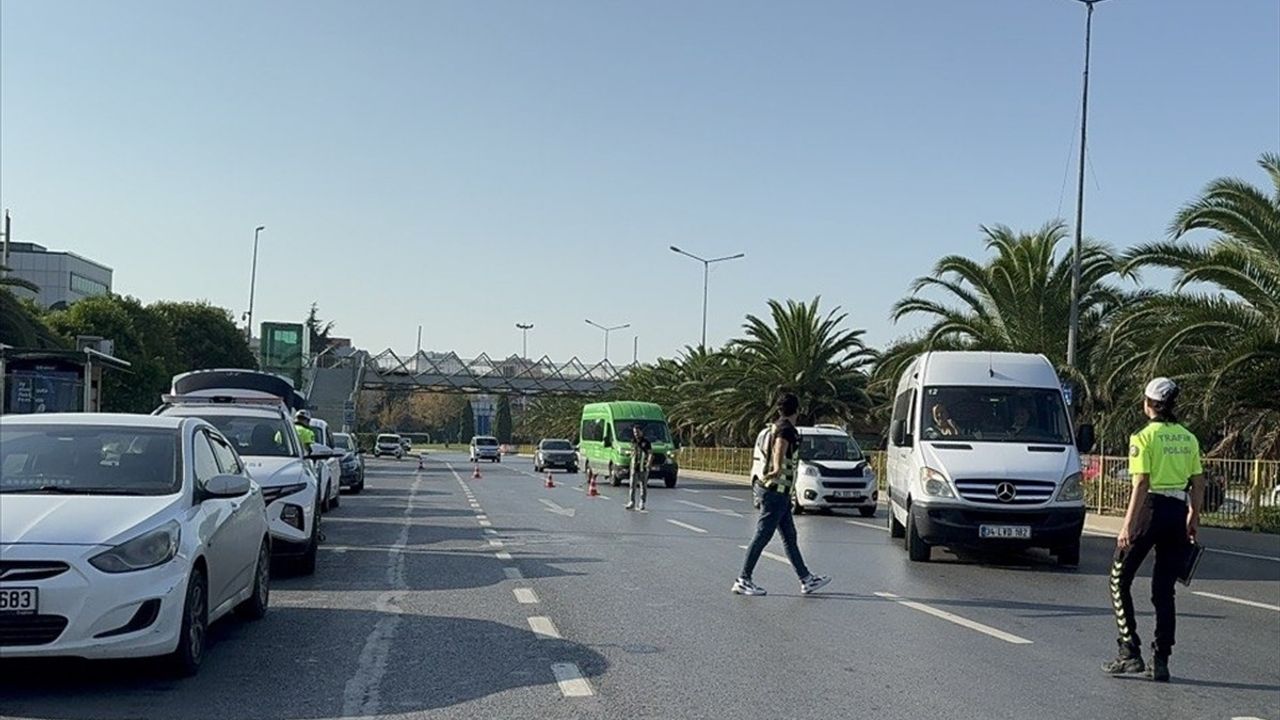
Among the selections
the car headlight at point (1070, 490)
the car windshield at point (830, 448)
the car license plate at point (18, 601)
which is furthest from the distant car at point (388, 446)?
the car license plate at point (18, 601)

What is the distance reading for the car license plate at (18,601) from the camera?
7.32m

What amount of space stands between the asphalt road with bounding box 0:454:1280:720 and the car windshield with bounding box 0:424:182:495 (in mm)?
1084

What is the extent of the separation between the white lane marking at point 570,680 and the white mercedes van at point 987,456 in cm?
818

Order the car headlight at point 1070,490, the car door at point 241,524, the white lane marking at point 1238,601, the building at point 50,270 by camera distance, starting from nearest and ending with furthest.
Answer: the car door at point 241,524 → the white lane marking at point 1238,601 → the car headlight at point 1070,490 → the building at point 50,270

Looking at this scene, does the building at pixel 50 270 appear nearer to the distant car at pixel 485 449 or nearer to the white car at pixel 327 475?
the distant car at pixel 485 449

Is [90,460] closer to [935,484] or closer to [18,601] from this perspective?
[18,601]

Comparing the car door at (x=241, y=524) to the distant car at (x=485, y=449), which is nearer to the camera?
the car door at (x=241, y=524)

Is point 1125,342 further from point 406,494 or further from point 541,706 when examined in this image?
point 541,706

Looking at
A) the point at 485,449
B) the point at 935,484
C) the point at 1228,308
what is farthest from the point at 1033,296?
the point at 485,449

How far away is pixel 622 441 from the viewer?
41.5 m

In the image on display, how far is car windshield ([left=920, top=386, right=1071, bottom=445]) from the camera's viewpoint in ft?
56.1

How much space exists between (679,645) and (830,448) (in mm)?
18541

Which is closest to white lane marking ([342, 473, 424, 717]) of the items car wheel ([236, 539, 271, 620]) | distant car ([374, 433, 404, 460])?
car wheel ([236, 539, 271, 620])

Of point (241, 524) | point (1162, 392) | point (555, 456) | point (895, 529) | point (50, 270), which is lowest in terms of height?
point (895, 529)
